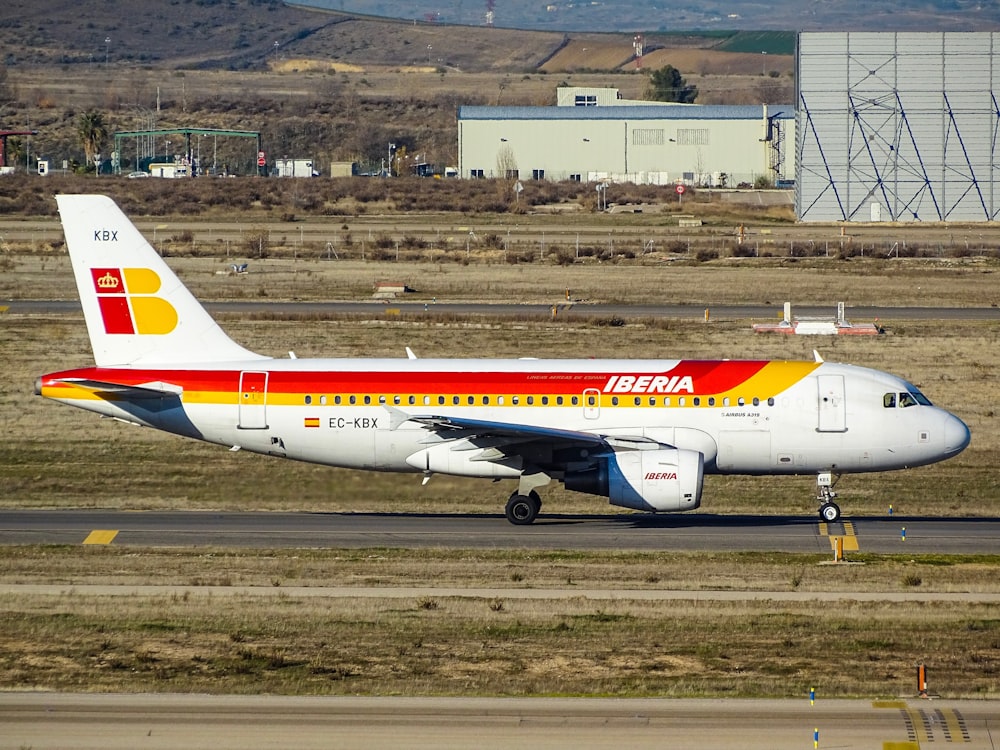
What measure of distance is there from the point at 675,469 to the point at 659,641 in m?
8.53

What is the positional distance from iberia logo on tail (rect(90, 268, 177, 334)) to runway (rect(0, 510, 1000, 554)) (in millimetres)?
4782

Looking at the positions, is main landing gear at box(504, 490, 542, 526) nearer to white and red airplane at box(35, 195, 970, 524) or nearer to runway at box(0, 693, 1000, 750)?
white and red airplane at box(35, 195, 970, 524)

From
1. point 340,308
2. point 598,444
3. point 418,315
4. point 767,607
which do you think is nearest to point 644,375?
point 598,444

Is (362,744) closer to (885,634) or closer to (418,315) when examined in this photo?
(885,634)

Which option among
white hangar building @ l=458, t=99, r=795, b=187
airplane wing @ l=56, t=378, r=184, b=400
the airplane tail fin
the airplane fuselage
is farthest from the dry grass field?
white hangar building @ l=458, t=99, r=795, b=187

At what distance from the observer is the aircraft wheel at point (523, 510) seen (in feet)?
115

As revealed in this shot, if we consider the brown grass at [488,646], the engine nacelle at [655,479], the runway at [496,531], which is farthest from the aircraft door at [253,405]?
the engine nacelle at [655,479]

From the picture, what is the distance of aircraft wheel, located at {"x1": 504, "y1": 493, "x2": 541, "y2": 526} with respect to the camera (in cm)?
3516

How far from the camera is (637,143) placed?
158m

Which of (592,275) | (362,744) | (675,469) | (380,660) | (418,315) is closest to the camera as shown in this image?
(362,744)

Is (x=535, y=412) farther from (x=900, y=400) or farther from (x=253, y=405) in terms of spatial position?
(x=900, y=400)

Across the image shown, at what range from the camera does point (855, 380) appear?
3538 cm

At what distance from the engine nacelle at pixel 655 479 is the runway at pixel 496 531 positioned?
35.4 inches

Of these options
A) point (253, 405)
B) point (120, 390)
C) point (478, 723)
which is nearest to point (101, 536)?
point (120, 390)
